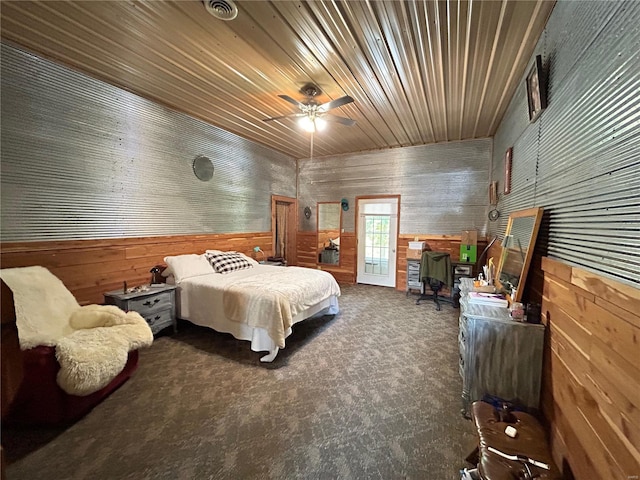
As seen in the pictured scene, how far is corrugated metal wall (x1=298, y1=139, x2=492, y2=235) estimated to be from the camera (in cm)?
506

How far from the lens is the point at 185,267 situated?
11.9 ft

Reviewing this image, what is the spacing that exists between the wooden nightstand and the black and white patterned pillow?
678 millimetres

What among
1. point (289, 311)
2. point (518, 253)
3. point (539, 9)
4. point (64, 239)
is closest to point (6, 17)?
point (64, 239)

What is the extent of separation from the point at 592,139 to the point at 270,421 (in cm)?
261

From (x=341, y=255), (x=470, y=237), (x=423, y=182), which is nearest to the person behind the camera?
(x=470, y=237)

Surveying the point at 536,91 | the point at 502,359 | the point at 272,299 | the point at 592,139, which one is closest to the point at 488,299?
the point at 502,359

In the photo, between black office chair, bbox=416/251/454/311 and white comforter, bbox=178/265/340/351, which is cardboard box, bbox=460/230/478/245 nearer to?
black office chair, bbox=416/251/454/311

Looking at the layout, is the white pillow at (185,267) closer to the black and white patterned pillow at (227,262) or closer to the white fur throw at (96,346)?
the black and white patterned pillow at (227,262)

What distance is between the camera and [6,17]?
6.91 feet

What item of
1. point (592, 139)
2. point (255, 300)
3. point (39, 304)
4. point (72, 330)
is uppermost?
point (592, 139)

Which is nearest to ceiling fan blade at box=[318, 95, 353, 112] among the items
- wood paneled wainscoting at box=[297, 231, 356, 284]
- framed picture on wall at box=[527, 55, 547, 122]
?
framed picture on wall at box=[527, 55, 547, 122]

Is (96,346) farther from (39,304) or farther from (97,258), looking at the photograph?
(97,258)

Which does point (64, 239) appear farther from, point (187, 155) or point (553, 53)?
point (553, 53)

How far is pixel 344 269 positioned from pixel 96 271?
15.0 feet
